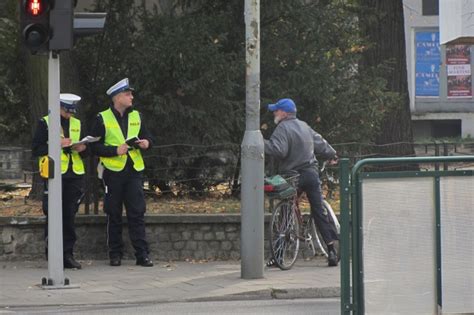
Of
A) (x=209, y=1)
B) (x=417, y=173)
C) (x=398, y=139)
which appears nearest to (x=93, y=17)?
(x=417, y=173)

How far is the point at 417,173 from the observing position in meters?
7.36

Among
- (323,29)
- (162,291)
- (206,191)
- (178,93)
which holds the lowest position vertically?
(162,291)

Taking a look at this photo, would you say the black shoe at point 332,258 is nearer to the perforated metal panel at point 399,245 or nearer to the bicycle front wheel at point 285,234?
the bicycle front wheel at point 285,234

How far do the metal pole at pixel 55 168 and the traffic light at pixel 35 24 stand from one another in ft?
0.61

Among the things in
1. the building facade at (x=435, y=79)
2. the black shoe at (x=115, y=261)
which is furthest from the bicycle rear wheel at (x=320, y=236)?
the building facade at (x=435, y=79)

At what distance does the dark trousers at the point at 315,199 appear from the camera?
37.0ft

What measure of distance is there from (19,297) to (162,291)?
1.38 metres

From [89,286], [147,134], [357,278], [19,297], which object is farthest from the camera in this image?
[147,134]

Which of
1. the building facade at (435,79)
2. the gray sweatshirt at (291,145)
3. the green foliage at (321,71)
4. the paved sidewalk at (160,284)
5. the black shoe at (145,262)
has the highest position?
the building facade at (435,79)

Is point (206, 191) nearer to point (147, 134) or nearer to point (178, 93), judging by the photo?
point (178, 93)

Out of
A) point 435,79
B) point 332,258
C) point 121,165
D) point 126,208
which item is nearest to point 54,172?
point 121,165

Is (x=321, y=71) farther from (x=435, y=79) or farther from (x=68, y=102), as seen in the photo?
(x=435, y=79)

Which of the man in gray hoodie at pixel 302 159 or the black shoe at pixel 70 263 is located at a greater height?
the man in gray hoodie at pixel 302 159

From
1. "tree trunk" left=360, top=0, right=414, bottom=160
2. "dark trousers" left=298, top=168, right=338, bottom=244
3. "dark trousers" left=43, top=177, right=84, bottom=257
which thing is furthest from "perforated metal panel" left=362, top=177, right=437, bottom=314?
"tree trunk" left=360, top=0, right=414, bottom=160
